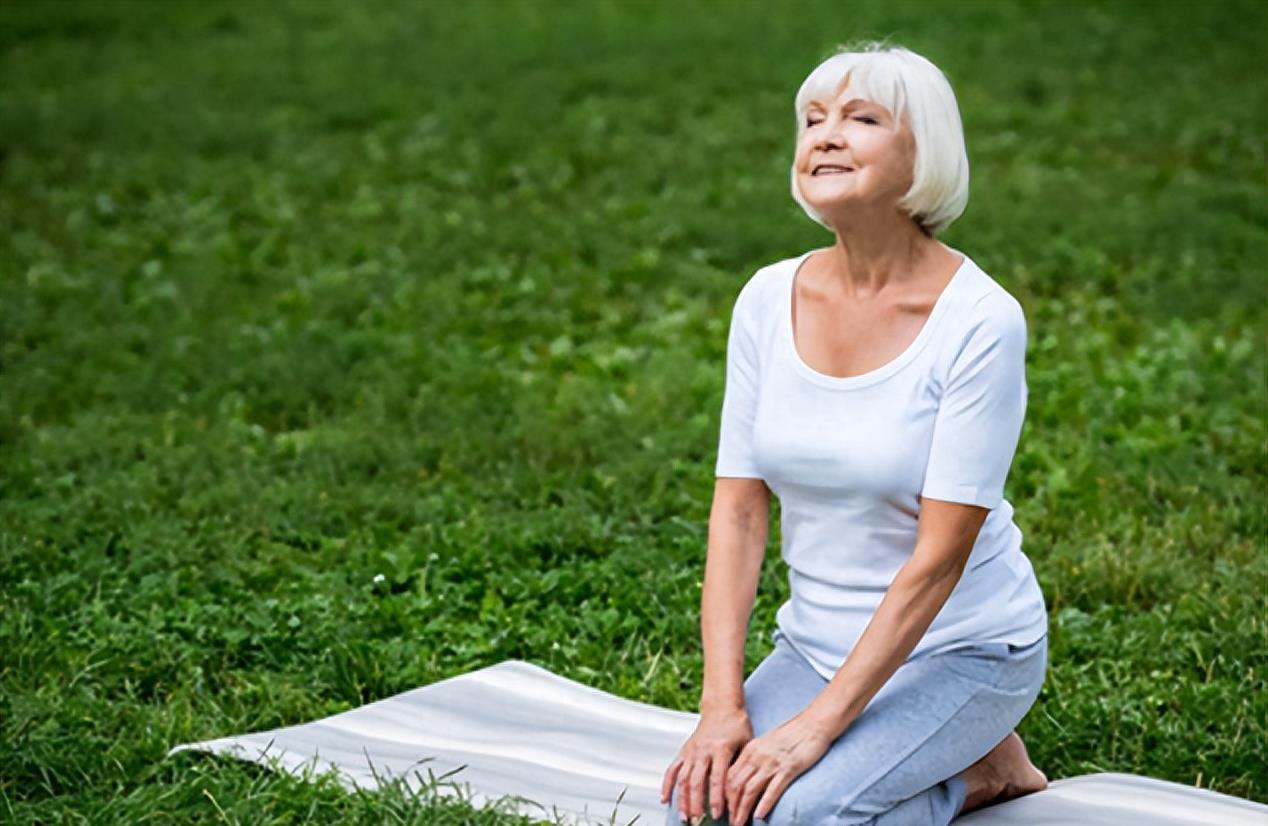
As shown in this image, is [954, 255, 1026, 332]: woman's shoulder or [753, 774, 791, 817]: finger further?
[954, 255, 1026, 332]: woman's shoulder

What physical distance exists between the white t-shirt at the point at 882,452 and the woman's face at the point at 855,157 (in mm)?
245

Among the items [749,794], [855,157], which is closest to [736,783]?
[749,794]

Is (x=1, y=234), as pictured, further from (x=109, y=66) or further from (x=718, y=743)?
(x=718, y=743)

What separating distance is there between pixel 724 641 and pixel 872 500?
1.36ft

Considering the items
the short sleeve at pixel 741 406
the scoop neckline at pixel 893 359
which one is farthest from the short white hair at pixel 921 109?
the short sleeve at pixel 741 406

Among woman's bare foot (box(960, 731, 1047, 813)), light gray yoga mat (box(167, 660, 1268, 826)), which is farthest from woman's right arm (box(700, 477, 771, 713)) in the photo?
woman's bare foot (box(960, 731, 1047, 813))

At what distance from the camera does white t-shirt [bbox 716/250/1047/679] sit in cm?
338

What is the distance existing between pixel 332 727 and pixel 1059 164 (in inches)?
281

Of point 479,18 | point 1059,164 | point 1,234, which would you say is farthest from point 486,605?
point 479,18

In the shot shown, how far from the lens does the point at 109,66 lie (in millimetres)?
13406

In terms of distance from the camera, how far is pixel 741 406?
3.73m

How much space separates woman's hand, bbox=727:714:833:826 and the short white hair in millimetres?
1028

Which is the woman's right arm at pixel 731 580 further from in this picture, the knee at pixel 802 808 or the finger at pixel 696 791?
the knee at pixel 802 808

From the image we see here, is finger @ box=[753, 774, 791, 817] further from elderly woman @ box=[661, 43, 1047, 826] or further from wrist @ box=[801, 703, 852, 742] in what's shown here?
wrist @ box=[801, 703, 852, 742]
